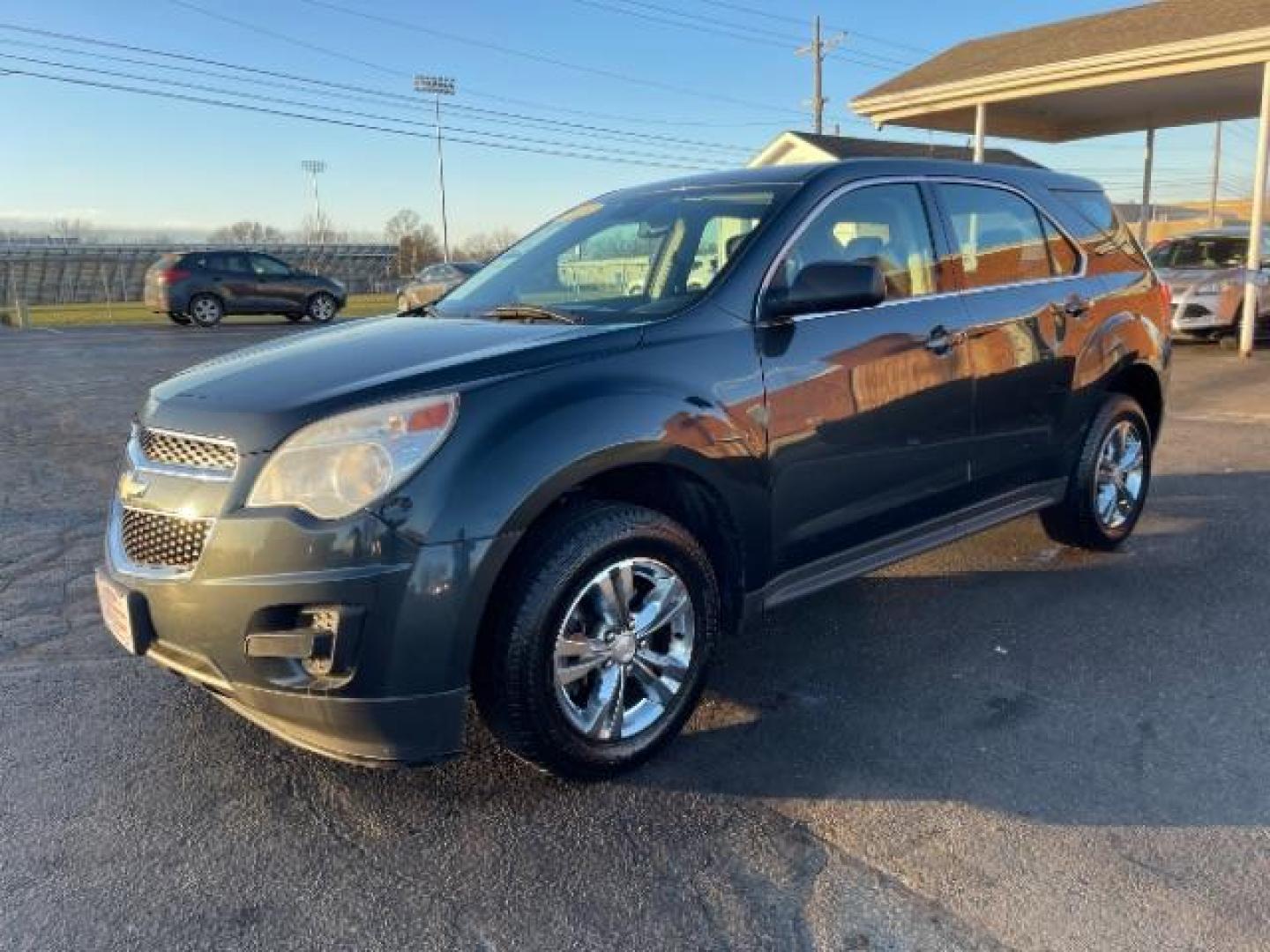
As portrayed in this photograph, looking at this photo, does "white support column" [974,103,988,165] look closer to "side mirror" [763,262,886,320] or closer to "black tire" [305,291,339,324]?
"side mirror" [763,262,886,320]

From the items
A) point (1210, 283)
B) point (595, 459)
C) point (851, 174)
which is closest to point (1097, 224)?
point (851, 174)

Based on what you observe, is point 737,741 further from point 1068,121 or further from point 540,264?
point 1068,121

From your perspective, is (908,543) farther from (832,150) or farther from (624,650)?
(832,150)

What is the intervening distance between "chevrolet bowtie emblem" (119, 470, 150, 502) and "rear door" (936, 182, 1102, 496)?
298cm

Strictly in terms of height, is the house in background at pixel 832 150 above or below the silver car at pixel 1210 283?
above

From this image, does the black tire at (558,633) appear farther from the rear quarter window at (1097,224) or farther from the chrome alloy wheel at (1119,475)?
the rear quarter window at (1097,224)

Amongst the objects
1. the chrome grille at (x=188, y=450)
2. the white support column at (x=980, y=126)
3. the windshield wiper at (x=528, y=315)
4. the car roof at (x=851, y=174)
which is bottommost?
the chrome grille at (x=188, y=450)

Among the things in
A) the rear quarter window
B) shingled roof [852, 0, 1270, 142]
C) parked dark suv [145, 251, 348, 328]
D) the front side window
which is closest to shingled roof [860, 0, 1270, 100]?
shingled roof [852, 0, 1270, 142]

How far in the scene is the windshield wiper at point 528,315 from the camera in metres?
3.37

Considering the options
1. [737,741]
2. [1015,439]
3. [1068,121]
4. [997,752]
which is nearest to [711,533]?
[737,741]

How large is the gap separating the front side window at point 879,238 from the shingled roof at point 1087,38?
11.6 m

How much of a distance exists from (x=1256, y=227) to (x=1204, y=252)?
1338 mm

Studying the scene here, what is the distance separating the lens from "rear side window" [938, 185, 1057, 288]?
413cm

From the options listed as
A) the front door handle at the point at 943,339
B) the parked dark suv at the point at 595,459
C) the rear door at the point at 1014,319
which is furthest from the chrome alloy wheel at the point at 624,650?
the rear door at the point at 1014,319
